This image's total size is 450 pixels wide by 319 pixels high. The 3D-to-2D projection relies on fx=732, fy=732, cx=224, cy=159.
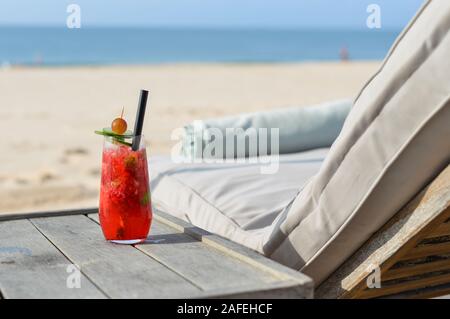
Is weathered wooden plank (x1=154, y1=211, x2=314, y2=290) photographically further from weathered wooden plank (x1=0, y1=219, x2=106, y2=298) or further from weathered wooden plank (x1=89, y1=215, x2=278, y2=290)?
weathered wooden plank (x1=0, y1=219, x2=106, y2=298)

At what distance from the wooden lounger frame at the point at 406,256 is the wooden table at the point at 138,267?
29 centimetres

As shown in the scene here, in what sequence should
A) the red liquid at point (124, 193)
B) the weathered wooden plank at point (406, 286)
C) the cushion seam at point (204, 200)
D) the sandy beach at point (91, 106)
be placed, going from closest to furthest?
the red liquid at point (124, 193) < the weathered wooden plank at point (406, 286) < the cushion seam at point (204, 200) < the sandy beach at point (91, 106)

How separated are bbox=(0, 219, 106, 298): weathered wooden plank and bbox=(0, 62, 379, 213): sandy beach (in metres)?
3.18

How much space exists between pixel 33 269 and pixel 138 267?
21 cm

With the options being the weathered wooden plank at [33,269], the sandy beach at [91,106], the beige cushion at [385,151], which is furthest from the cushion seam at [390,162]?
the sandy beach at [91,106]

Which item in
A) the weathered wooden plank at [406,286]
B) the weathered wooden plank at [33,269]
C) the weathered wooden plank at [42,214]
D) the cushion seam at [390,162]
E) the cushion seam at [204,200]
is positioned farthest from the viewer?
the cushion seam at [204,200]

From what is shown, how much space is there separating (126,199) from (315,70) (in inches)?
712

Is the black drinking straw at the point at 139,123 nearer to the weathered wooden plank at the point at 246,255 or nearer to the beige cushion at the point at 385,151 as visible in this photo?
the weathered wooden plank at the point at 246,255

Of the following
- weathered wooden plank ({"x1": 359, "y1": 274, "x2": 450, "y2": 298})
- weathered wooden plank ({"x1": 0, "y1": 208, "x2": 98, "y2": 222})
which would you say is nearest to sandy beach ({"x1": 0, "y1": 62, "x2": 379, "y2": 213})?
weathered wooden plank ({"x1": 0, "y1": 208, "x2": 98, "y2": 222})

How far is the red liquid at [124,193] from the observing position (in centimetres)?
160

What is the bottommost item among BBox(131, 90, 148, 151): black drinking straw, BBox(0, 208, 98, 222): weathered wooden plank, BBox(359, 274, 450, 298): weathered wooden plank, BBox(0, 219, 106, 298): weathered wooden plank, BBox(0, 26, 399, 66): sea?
BBox(359, 274, 450, 298): weathered wooden plank

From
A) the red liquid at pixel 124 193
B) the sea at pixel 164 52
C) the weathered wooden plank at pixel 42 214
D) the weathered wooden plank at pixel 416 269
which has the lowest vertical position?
the weathered wooden plank at pixel 416 269

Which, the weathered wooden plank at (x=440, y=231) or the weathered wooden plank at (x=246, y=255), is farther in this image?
Result: the weathered wooden plank at (x=440, y=231)

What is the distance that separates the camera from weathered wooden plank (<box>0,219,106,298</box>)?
1.31 m
